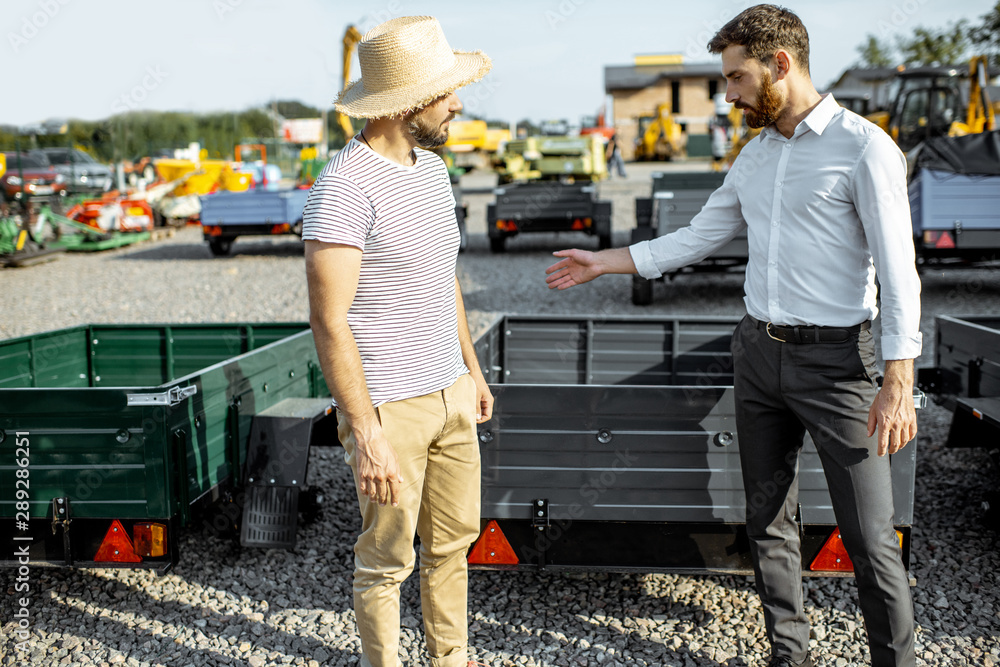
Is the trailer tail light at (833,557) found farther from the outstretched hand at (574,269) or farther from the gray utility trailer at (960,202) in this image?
the gray utility trailer at (960,202)

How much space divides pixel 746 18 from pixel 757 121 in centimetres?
27

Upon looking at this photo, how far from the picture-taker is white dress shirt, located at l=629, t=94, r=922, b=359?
84.7 inches

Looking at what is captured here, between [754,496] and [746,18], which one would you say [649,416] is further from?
Answer: [746,18]

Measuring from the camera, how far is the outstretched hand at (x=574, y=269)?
2.75 metres

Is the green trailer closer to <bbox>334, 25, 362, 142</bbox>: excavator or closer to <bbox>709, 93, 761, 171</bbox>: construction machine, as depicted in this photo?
<bbox>709, 93, 761, 171</bbox>: construction machine

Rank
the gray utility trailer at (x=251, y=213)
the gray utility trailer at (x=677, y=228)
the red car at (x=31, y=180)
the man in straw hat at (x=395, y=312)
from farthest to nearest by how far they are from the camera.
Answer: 1. the red car at (x=31, y=180)
2. the gray utility trailer at (x=251, y=213)
3. the gray utility trailer at (x=677, y=228)
4. the man in straw hat at (x=395, y=312)

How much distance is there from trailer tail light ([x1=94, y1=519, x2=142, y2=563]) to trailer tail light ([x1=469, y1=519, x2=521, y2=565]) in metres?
1.14

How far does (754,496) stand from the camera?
255 cm

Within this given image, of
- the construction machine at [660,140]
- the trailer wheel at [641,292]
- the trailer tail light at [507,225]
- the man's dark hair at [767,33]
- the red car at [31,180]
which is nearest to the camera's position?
the man's dark hair at [767,33]

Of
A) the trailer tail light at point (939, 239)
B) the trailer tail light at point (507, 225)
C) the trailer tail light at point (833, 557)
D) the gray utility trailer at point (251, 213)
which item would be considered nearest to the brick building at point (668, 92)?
the trailer tail light at point (507, 225)

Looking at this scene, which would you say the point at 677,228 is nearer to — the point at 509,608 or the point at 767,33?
the point at 509,608

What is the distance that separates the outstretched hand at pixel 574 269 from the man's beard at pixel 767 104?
0.67 meters

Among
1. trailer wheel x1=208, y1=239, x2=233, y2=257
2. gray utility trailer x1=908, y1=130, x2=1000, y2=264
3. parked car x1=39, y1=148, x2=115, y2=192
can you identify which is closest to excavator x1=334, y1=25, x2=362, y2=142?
trailer wheel x1=208, y1=239, x2=233, y2=257

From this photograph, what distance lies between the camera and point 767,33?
2.21m
